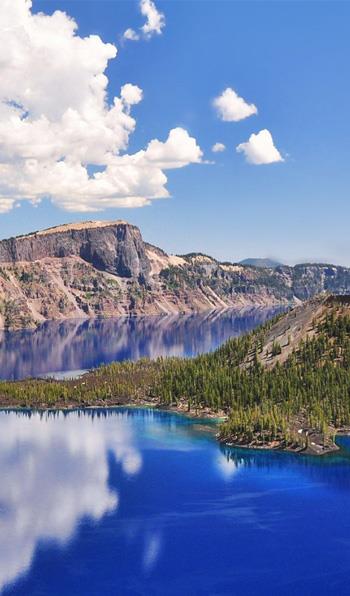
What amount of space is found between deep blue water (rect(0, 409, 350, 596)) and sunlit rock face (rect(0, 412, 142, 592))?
0.38m

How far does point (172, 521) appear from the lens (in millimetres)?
128250

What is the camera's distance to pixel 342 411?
646 feet

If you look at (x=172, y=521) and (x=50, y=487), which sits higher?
(x=50, y=487)

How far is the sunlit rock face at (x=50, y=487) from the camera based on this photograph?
11990cm

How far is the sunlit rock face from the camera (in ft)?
393

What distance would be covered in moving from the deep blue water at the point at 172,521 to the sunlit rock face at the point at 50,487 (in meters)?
0.38

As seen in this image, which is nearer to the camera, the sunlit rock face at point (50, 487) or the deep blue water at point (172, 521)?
the deep blue water at point (172, 521)

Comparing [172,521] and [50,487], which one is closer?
[172,521]

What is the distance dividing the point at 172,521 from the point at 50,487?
37.8 metres

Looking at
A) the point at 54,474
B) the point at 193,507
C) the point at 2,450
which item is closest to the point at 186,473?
the point at 193,507

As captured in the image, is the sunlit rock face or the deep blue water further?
the sunlit rock face

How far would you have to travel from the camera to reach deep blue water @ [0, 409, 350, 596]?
10406 centimetres

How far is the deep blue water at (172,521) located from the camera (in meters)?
104

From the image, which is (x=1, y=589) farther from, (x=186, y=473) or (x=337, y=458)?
(x=337, y=458)
